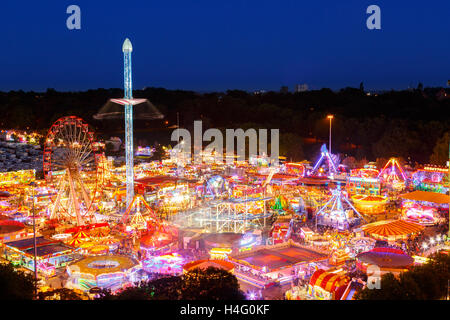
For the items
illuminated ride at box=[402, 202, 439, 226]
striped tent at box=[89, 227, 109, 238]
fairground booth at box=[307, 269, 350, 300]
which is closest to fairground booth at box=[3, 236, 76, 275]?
striped tent at box=[89, 227, 109, 238]

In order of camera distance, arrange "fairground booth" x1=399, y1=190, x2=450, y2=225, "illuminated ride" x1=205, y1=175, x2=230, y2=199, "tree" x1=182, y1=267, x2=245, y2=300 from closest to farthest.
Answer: "tree" x1=182, y1=267, x2=245, y2=300 → "fairground booth" x1=399, y1=190, x2=450, y2=225 → "illuminated ride" x1=205, y1=175, x2=230, y2=199

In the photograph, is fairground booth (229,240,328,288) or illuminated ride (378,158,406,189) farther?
illuminated ride (378,158,406,189)

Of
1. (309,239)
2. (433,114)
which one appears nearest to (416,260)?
(309,239)

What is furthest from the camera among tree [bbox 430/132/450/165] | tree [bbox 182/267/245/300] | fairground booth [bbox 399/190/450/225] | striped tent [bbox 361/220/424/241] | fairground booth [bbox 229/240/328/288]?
tree [bbox 430/132/450/165]

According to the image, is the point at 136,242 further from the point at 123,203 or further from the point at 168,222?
the point at 123,203

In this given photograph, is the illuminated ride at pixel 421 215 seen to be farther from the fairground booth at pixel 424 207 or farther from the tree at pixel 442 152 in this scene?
the tree at pixel 442 152

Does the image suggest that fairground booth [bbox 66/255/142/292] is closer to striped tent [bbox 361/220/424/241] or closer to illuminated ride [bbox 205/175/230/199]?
illuminated ride [bbox 205/175/230/199]
